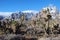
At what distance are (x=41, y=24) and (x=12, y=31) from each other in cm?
465

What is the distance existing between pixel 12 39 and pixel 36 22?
11.0 meters

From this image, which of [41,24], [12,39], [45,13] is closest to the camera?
[12,39]

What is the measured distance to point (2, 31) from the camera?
28578mm

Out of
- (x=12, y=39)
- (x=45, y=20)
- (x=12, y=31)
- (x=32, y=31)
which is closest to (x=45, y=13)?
(x=45, y=20)

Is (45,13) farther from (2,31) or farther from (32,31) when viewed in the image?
(2,31)

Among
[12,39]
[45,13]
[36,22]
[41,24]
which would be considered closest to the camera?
[12,39]

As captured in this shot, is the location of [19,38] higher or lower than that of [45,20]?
lower

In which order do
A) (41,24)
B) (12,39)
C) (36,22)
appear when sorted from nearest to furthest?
(12,39) < (41,24) < (36,22)

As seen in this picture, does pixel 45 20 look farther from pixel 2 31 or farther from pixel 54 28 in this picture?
pixel 2 31

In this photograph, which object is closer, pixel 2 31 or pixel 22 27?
pixel 2 31

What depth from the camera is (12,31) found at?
29688mm

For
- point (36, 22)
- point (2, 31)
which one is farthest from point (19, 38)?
point (36, 22)

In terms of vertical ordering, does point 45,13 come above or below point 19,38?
above

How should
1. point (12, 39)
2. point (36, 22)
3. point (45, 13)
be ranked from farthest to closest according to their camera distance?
point (36, 22) → point (45, 13) → point (12, 39)
